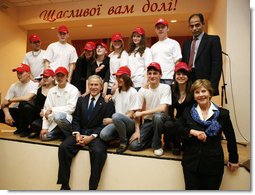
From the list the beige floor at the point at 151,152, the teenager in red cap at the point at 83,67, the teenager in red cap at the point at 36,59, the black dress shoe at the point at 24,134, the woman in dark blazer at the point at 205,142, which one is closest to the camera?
the woman in dark blazer at the point at 205,142

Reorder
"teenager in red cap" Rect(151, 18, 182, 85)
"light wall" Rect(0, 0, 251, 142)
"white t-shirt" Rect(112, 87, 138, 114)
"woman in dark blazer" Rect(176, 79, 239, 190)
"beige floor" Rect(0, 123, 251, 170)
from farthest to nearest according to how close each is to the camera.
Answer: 1. "light wall" Rect(0, 0, 251, 142)
2. "teenager in red cap" Rect(151, 18, 182, 85)
3. "white t-shirt" Rect(112, 87, 138, 114)
4. "beige floor" Rect(0, 123, 251, 170)
5. "woman in dark blazer" Rect(176, 79, 239, 190)

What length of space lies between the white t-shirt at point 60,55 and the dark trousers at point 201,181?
6.73 ft

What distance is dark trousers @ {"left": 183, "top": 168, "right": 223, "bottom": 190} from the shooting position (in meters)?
1.67

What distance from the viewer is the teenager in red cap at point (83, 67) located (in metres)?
2.89

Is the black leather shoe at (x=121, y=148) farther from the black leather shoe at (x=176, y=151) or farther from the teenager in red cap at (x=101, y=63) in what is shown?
the teenager in red cap at (x=101, y=63)

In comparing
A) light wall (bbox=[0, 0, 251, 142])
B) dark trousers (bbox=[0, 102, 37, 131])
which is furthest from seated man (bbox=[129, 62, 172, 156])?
dark trousers (bbox=[0, 102, 37, 131])

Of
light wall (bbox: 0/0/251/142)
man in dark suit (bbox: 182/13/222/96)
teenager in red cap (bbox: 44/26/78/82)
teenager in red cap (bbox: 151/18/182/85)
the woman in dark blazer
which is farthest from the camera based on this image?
teenager in red cap (bbox: 44/26/78/82)

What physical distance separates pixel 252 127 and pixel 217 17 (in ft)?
6.73

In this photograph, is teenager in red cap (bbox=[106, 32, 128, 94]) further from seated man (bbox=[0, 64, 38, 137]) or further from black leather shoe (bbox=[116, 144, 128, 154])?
seated man (bbox=[0, 64, 38, 137])

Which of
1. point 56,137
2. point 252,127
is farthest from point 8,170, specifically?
point 252,127

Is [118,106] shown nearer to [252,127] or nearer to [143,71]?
[143,71]

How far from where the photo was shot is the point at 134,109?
2266mm

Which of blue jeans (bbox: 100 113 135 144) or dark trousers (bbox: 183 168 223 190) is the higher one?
blue jeans (bbox: 100 113 135 144)

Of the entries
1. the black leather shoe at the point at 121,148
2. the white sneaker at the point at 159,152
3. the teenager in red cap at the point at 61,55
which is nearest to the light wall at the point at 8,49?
the teenager in red cap at the point at 61,55
